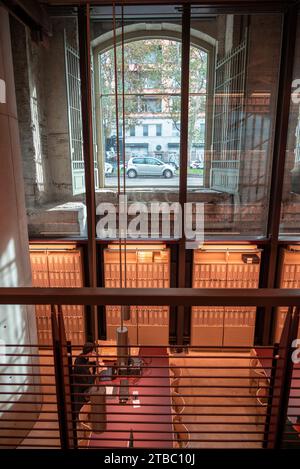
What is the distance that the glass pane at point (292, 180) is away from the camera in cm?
563

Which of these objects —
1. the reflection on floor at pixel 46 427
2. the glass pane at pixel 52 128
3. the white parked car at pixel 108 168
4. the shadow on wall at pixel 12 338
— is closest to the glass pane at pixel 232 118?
the white parked car at pixel 108 168

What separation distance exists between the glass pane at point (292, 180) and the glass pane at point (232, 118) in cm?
31

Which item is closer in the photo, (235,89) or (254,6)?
(254,6)

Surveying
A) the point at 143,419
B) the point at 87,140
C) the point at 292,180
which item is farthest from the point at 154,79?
the point at 143,419

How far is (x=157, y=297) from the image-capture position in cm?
132

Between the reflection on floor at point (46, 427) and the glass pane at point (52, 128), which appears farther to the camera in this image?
the glass pane at point (52, 128)

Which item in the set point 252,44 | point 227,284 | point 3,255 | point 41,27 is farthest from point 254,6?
point 3,255

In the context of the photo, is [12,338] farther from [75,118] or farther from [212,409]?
[75,118]

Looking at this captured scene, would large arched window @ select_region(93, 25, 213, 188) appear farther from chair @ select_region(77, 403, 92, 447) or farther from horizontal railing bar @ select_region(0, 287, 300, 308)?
horizontal railing bar @ select_region(0, 287, 300, 308)

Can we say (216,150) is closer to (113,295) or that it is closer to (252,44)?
(252,44)

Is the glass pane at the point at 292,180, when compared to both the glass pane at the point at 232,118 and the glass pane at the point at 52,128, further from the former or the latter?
the glass pane at the point at 52,128

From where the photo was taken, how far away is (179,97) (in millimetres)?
5754

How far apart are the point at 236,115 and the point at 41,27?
3.30 meters

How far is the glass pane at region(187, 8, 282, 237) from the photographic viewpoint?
5.58 metres
